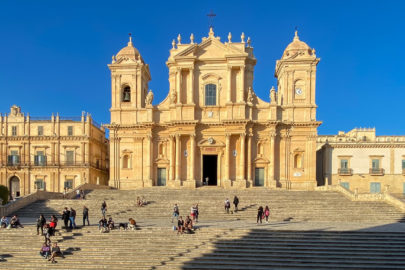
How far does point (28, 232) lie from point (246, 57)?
2908cm

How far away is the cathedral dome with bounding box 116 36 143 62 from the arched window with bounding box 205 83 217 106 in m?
9.33

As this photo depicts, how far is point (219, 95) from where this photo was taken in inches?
1790

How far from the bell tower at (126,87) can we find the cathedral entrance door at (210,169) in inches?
360

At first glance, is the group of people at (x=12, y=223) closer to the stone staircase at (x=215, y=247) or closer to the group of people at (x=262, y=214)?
the stone staircase at (x=215, y=247)

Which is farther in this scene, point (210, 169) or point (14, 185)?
point (14, 185)

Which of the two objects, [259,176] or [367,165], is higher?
[367,165]

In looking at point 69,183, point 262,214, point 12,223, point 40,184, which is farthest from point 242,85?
point 40,184

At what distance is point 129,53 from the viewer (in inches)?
1884

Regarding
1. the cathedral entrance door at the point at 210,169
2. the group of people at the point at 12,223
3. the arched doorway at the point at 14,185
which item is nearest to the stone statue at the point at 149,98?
the cathedral entrance door at the point at 210,169

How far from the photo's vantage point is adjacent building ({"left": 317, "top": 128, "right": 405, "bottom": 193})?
4906cm

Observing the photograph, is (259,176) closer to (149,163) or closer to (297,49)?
(149,163)

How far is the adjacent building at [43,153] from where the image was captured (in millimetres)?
A: 50875

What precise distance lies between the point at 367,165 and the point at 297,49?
16407 mm

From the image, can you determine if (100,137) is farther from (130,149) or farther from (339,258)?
(339,258)
